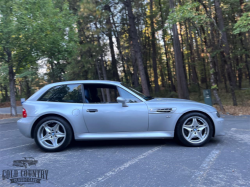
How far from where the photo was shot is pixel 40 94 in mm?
4590

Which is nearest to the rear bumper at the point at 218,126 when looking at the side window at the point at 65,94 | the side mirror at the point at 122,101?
the side mirror at the point at 122,101

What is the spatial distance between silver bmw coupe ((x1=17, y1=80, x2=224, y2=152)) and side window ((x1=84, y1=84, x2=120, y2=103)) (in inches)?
4.2

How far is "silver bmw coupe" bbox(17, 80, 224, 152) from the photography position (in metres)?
4.17

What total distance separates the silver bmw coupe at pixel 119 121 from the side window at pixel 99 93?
0.11 m

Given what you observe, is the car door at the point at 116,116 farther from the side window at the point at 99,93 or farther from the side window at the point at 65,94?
the side window at the point at 65,94

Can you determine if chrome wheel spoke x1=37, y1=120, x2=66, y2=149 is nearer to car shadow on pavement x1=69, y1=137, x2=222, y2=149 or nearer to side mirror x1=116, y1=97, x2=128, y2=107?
car shadow on pavement x1=69, y1=137, x2=222, y2=149

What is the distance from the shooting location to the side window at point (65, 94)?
4.50 m

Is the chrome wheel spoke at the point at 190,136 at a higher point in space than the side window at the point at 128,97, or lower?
lower

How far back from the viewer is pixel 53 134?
4.31m

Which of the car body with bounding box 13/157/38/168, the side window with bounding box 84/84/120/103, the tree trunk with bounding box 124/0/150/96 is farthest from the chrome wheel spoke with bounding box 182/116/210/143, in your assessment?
the tree trunk with bounding box 124/0/150/96

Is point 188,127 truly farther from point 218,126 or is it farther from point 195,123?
point 218,126

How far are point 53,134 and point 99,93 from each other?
144 centimetres

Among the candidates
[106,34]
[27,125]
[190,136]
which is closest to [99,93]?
[27,125]

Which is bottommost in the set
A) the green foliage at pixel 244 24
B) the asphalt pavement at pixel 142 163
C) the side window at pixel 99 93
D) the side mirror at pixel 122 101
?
the asphalt pavement at pixel 142 163
